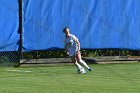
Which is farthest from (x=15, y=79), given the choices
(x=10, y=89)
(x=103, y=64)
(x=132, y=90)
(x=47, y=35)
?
(x=103, y=64)

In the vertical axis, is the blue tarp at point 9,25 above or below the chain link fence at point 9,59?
above

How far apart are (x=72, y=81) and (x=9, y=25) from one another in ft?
18.9

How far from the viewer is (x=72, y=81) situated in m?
13.9

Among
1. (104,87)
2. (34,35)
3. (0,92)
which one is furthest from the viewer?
(34,35)

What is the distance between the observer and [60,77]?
15.1 metres

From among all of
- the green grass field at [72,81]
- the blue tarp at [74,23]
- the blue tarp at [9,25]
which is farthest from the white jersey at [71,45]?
the blue tarp at [9,25]

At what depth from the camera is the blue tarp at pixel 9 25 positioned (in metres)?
18.7

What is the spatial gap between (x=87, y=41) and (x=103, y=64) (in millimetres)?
1179

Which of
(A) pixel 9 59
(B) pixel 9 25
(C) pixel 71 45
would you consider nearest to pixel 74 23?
(B) pixel 9 25

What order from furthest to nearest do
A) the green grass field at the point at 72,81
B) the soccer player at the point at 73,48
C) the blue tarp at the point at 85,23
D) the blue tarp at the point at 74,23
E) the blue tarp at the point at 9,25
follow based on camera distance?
the blue tarp at the point at 85,23 < the blue tarp at the point at 74,23 < the blue tarp at the point at 9,25 < the soccer player at the point at 73,48 < the green grass field at the point at 72,81

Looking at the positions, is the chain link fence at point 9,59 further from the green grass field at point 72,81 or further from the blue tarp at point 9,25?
the green grass field at point 72,81

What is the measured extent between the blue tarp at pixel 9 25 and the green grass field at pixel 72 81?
A: 1248 millimetres

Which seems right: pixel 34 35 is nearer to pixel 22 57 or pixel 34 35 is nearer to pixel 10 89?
pixel 22 57

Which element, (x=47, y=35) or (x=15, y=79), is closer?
(x=15, y=79)
